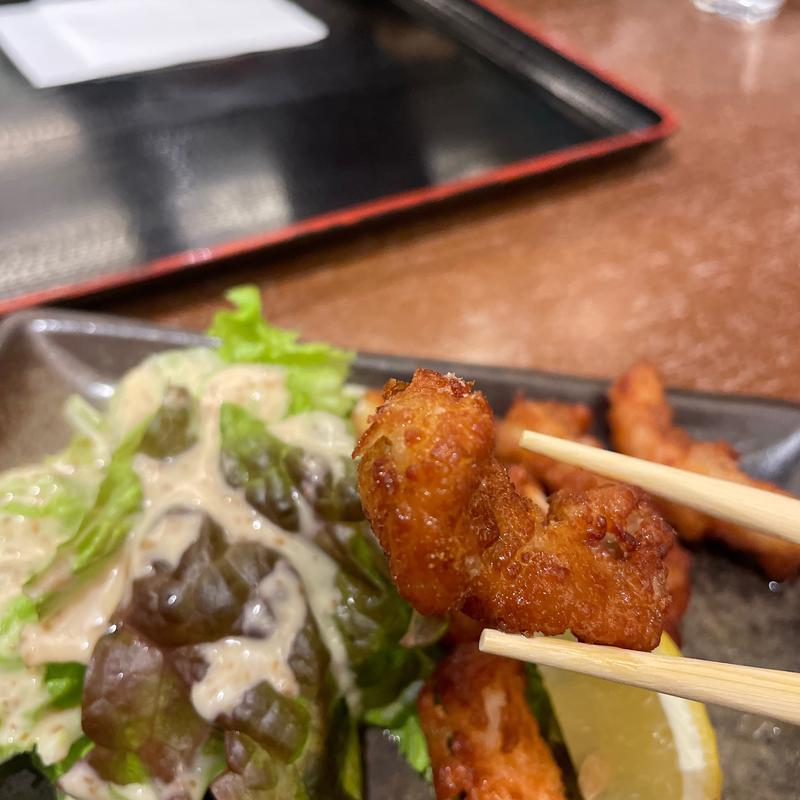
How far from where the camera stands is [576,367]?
2.60 m

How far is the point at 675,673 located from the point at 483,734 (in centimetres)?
55

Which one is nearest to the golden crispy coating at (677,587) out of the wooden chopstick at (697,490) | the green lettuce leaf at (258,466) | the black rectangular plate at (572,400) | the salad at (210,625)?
the black rectangular plate at (572,400)

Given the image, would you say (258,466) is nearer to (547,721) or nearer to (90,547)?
(90,547)

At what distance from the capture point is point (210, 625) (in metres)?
1.55

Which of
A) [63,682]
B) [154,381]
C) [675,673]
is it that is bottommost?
[63,682]

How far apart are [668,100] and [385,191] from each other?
6.28 feet

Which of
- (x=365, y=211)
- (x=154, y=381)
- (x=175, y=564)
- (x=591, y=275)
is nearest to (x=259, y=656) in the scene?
(x=175, y=564)

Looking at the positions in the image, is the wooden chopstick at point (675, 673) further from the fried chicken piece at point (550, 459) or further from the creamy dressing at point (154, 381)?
the creamy dressing at point (154, 381)

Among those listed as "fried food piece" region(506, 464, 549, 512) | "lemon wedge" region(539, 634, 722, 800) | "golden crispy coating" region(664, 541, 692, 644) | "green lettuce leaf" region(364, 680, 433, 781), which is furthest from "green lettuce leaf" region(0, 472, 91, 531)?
"golden crispy coating" region(664, 541, 692, 644)

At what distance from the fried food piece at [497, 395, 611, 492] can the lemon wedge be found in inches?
19.2

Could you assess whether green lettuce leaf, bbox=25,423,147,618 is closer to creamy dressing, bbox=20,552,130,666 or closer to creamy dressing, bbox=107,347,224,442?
→ creamy dressing, bbox=20,552,130,666

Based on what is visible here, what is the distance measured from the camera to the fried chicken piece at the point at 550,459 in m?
1.79

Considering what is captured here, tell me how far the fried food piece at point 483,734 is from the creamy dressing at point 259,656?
1.03ft

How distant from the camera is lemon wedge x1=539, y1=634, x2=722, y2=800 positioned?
146 cm
